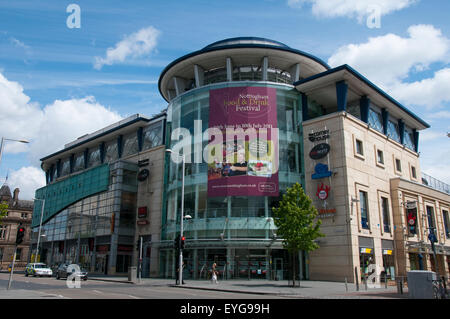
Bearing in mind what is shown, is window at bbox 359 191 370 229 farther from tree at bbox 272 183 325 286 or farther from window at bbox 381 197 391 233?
tree at bbox 272 183 325 286

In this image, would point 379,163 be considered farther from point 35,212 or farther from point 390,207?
point 35,212

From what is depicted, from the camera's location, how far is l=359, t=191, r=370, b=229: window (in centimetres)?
3879

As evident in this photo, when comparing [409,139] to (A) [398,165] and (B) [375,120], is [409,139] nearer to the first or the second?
(A) [398,165]

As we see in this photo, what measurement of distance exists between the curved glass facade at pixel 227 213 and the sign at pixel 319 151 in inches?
80.5

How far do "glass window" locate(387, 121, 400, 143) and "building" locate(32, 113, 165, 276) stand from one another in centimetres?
2968

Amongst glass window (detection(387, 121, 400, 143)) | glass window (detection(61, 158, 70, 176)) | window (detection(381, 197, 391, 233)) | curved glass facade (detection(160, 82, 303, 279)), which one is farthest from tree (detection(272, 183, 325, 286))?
glass window (detection(61, 158, 70, 176))

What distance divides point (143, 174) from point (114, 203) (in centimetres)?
550

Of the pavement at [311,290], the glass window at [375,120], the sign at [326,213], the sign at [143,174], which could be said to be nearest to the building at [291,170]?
the sign at [326,213]

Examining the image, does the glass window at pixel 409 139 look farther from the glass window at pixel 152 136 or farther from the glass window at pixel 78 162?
the glass window at pixel 78 162

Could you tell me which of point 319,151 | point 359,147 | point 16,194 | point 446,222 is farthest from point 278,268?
point 16,194

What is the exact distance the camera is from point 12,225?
105 meters

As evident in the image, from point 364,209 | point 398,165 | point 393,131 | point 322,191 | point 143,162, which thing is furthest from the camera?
point 143,162

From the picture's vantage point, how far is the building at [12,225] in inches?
3952
